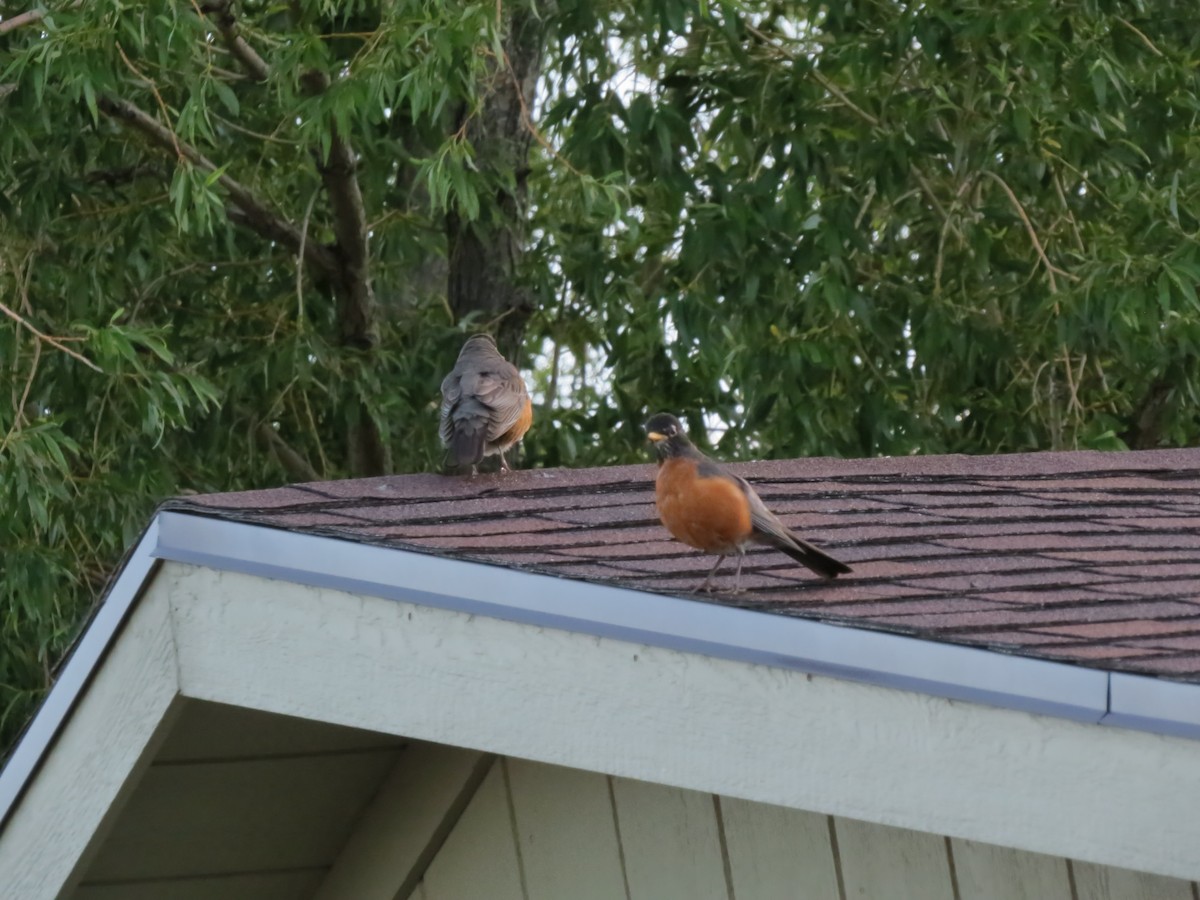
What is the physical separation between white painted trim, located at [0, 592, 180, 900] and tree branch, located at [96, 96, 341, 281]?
4.80 m

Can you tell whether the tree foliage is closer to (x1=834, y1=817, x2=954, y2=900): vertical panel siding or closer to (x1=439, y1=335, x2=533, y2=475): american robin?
(x1=439, y1=335, x2=533, y2=475): american robin

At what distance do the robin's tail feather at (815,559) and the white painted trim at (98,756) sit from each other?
0.96 meters

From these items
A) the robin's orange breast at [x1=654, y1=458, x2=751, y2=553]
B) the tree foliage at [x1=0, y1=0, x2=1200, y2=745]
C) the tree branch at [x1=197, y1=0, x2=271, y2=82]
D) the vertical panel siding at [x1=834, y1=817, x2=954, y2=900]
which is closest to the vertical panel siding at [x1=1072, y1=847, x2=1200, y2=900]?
the vertical panel siding at [x1=834, y1=817, x2=954, y2=900]

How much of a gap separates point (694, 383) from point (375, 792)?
5.69m

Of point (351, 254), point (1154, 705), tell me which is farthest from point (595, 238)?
point (1154, 705)

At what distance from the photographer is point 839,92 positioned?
7.72m

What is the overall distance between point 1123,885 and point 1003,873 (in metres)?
0.19

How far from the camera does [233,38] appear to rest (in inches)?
290

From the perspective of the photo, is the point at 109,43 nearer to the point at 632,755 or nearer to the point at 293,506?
the point at 293,506

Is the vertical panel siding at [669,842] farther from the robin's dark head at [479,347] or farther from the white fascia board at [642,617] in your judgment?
the robin's dark head at [479,347]

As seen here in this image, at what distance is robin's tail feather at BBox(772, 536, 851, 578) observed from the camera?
110 inches

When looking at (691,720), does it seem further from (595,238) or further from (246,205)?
(246,205)

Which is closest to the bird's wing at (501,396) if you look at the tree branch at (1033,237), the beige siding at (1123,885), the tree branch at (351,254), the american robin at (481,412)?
the american robin at (481,412)

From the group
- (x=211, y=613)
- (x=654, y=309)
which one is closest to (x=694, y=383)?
(x=654, y=309)
